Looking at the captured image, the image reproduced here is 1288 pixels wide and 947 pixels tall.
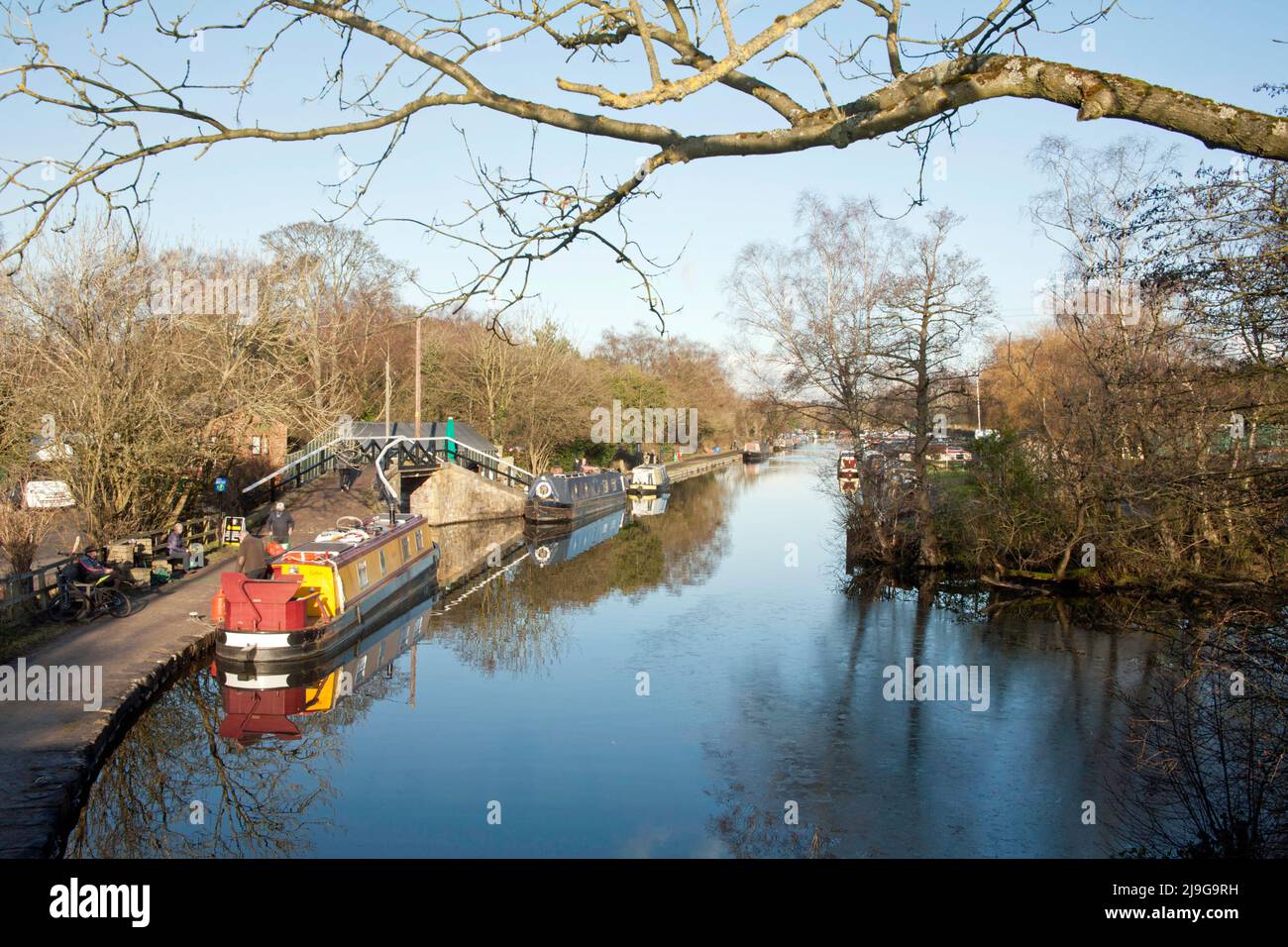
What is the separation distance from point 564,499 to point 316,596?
17.8 m

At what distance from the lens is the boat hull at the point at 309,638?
13.1m

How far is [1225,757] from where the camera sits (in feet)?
23.3

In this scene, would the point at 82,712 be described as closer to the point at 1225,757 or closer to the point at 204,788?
the point at 204,788

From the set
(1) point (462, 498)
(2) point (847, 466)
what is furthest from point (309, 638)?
(1) point (462, 498)

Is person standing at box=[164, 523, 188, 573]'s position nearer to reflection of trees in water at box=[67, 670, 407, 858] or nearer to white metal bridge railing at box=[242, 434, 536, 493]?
reflection of trees in water at box=[67, 670, 407, 858]

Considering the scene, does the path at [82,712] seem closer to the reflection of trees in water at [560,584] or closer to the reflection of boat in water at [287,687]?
the reflection of boat in water at [287,687]

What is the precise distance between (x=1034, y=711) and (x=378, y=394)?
34.9m

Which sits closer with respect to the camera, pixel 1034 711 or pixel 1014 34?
pixel 1014 34

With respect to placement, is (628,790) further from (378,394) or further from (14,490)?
(378,394)

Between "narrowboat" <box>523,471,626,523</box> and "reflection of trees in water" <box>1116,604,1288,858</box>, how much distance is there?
23547 mm

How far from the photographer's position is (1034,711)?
11.6 meters

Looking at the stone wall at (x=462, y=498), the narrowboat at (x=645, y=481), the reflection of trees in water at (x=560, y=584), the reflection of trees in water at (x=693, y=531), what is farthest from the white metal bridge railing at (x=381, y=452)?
the narrowboat at (x=645, y=481)
